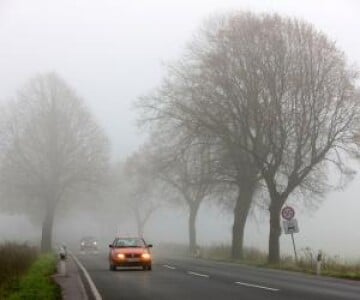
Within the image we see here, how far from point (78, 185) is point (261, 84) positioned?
74.2 feet

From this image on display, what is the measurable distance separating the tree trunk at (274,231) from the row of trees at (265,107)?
0.05 meters

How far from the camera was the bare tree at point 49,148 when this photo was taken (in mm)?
50750

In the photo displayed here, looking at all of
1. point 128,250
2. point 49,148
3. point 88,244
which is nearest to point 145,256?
point 128,250

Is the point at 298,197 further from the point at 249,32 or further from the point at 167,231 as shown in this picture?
the point at 167,231

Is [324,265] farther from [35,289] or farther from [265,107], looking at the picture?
[35,289]

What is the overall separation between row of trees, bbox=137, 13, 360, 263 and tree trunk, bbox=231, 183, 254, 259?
0.27 metres

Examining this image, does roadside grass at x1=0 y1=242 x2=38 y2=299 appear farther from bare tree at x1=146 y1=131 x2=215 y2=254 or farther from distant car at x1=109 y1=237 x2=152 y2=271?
bare tree at x1=146 y1=131 x2=215 y2=254

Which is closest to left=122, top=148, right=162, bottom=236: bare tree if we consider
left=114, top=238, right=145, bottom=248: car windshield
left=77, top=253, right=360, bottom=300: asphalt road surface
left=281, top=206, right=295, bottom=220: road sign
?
left=281, top=206, right=295, bottom=220: road sign

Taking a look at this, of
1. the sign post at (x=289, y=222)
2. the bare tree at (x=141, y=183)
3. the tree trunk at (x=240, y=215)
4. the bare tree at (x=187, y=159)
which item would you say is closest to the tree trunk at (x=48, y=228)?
the bare tree at (x=141, y=183)

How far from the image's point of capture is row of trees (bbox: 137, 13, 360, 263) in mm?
33938

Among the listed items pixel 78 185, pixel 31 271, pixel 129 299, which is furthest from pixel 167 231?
pixel 129 299

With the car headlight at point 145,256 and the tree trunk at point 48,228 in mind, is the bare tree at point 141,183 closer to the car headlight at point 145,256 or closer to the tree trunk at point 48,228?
the tree trunk at point 48,228

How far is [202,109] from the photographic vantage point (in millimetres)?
36469

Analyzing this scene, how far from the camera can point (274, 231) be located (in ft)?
119
